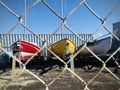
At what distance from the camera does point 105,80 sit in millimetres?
5203

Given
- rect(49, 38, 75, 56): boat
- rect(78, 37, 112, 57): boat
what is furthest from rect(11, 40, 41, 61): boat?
rect(78, 37, 112, 57): boat

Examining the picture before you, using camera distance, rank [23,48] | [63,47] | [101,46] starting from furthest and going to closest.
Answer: [101,46] < [63,47] < [23,48]

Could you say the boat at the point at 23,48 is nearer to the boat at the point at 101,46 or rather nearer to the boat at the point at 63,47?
Result: the boat at the point at 63,47

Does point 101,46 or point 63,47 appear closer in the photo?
point 63,47

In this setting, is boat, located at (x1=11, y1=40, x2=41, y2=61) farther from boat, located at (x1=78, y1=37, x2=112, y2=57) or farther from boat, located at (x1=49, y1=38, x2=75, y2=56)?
boat, located at (x1=78, y1=37, x2=112, y2=57)

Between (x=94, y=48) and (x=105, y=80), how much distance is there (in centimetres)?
314

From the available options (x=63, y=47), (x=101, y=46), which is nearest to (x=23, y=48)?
(x=63, y=47)

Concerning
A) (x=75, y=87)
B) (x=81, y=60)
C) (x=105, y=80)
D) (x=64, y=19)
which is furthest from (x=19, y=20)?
(x=81, y=60)

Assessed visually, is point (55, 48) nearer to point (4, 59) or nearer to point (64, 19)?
point (4, 59)

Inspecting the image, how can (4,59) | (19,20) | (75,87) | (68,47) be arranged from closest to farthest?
1. (19,20)
2. (75,87)
3. (68,47)
4. (4,59)

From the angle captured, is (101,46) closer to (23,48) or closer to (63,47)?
(63,47)

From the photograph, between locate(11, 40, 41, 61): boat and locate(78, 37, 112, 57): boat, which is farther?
locate(78, 37, 112, 57): boat

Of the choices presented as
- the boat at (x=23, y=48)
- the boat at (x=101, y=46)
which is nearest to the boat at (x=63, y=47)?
the boat at (x=101, y=46)

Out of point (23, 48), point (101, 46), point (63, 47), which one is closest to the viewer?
point (23, 48)
